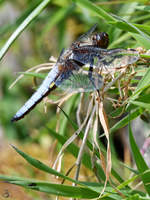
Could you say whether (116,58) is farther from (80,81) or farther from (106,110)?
(106,110)

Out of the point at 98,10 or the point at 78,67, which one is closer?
the point at 98,10

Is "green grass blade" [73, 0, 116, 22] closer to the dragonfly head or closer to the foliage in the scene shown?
the foliage

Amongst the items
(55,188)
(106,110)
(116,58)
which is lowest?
(55,188)

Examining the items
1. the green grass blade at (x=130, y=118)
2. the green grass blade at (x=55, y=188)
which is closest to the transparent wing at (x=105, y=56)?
the green grass blade at (x=130, y=118)

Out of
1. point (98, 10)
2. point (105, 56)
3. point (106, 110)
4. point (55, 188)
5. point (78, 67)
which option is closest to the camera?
point (55, 188)

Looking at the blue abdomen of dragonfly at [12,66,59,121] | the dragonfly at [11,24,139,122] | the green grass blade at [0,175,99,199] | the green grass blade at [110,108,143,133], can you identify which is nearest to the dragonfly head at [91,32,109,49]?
the dragonfly at [11,24,139,122]

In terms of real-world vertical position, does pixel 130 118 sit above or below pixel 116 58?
below

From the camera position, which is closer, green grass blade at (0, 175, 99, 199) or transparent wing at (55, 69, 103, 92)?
green grass blade at (0, 175, 99, 199)

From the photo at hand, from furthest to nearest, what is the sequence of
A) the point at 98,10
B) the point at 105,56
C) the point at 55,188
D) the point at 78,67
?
1. the point at 78,67
2. the point at 105,56
3. the point at 98,10
4. the point at 55,188

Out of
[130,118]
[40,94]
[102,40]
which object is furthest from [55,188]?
[102,40]
